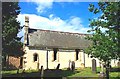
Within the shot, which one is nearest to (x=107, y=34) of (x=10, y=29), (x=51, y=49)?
(x=10, y=29)

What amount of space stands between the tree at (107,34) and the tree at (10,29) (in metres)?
13.1

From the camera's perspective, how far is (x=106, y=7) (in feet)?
66.5

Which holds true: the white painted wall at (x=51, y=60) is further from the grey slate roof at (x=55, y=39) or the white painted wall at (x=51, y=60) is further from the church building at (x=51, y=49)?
the grey slate roof at (x=55, y=39)

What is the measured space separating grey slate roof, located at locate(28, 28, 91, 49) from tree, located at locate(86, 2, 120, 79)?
1014 inches

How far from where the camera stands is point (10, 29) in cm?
3116

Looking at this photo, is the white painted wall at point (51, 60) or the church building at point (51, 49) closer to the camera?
the white painted wall at point (51, 60)

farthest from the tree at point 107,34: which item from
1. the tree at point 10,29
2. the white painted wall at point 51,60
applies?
the white painted wall at point 51,60

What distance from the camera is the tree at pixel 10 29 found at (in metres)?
30.4

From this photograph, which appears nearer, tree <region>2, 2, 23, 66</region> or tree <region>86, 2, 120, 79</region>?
tree <region>86, 2, 120, 79</region>

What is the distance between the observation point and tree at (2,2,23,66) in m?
30.4

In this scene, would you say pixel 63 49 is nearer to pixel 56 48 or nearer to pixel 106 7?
pixel 56 48

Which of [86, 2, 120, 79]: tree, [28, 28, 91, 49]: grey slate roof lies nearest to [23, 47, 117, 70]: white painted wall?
[28, 28, 91, 49]: grey slate roof

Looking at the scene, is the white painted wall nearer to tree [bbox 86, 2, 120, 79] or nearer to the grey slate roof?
the grey slate roof

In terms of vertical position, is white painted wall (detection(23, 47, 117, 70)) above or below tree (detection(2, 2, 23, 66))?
below
